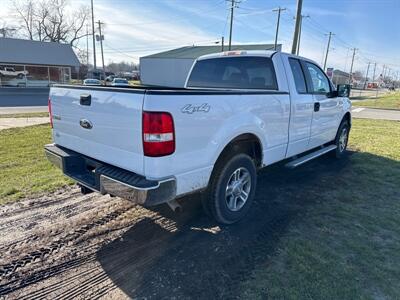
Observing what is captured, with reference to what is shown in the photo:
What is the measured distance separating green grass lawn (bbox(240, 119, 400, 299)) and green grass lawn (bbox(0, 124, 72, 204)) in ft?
12.0

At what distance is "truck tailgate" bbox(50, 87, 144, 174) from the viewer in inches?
103

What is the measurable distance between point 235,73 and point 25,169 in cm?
433

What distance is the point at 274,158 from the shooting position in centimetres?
424

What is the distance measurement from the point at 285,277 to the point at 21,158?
5985 millimetres

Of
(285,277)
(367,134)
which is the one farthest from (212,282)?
(367,134)

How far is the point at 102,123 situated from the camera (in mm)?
2928

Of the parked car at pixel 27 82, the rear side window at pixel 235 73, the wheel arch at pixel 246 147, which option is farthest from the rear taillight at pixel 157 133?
the parked car at pixel 27 82

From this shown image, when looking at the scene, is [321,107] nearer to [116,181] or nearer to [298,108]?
[298,108]

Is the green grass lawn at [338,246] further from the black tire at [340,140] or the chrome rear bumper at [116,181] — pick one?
the black tire at [340,140]

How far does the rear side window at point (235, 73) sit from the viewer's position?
4344mm

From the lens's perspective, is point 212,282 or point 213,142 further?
point 213,142

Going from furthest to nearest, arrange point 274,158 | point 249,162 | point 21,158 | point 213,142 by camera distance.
Result: point 21,158
point 274,158
point 249,162
point 213,142

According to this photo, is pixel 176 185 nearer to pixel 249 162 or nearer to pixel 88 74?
pixel 249 162

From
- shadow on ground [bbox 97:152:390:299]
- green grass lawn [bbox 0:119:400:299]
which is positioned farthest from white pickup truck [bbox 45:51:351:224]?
green grass lawn [bbox 0:119:400:299]
